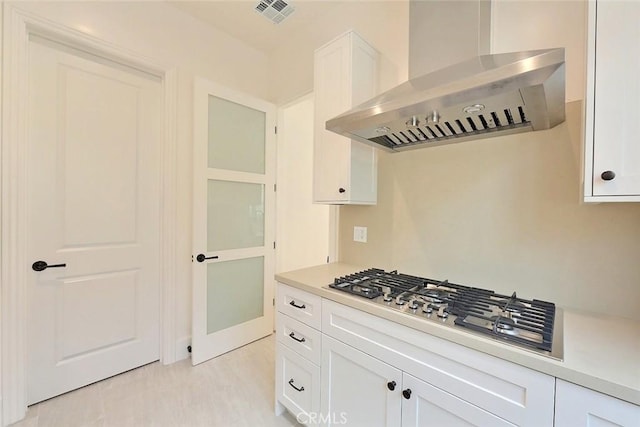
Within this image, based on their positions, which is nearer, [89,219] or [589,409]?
[589,409]

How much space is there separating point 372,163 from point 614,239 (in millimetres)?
1201

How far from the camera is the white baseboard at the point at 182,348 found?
234cm

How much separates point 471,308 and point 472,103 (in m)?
0.80

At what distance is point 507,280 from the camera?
136cm

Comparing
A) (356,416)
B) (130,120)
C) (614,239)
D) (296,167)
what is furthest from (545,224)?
(130,120)

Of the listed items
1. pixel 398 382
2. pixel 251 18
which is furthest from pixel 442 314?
pixel 251 18

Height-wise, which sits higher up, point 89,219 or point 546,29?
point 546,29

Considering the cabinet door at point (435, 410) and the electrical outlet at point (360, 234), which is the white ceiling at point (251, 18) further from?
the cabinet door at point (435, 410)

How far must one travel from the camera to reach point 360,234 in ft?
6.60

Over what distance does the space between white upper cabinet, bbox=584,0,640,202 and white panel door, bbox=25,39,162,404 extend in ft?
8.66

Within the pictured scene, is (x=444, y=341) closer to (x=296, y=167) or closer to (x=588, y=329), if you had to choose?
(x=588, y=329)

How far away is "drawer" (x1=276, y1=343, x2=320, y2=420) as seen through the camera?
1.46 metres

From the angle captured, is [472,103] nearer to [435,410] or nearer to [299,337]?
[435,410]

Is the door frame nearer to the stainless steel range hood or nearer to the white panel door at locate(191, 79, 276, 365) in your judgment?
the white panel door at locate(191, 79, 276, 365)
